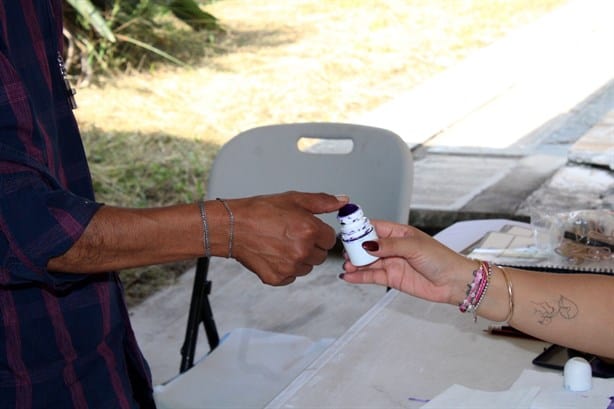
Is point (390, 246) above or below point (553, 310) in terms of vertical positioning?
above

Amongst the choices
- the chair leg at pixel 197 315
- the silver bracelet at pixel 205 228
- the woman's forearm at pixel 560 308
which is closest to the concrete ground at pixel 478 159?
the chair leg at pixel 197 315

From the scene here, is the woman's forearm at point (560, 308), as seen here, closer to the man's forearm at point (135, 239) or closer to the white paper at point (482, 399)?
the white paper at point (482, 399)

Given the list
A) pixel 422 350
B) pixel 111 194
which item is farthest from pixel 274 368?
pixel 111 194

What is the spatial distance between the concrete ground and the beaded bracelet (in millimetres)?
1120

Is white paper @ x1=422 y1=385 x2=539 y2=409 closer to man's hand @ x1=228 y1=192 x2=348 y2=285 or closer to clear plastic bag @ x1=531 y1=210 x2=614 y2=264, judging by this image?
man's hand @ x1=228 y1=192 x2=348 y2=285

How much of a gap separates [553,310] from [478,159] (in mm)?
3822

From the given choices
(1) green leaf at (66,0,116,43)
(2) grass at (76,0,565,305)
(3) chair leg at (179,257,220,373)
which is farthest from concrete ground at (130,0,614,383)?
(1) green leaf at (66,0,116,43)

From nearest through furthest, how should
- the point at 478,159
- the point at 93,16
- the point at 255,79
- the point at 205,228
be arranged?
1. the point at 205,228
2. the point at 478,159
3. the point at 93,16
4. the point at 255,79

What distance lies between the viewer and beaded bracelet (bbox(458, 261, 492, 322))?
1.77 m

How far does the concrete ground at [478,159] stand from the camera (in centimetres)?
422

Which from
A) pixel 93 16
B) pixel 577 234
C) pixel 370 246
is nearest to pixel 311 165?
pixel 577 234

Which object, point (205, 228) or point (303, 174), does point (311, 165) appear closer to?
point (303, 174)

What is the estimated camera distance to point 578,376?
1665 mm

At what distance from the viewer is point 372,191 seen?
2.62m
